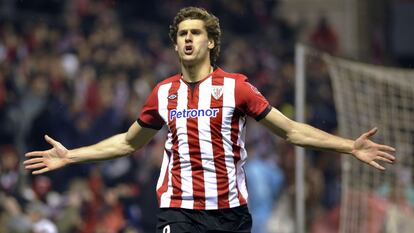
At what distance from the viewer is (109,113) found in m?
13.4

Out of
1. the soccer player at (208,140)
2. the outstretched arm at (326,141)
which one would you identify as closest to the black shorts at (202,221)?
the soccer player at (208,140)

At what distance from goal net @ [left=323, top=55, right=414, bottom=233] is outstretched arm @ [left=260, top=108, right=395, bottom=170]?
252 inches

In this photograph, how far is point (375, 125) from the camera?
13945mm

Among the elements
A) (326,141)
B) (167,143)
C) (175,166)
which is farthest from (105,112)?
(326,141)

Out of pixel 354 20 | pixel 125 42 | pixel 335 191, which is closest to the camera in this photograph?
pixel 125 42

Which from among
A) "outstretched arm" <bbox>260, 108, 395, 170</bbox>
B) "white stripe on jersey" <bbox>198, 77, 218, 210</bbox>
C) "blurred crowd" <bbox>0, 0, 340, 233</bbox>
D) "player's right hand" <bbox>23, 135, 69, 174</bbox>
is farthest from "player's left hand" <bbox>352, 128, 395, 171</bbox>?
"blurred crowd" <bbox>0, 0, 340, 233</bbox>

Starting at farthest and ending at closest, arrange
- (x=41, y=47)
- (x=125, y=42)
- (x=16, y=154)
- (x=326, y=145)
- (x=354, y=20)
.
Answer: (x=354, y=20) → (x=125, y=42) → (x=41, y=47) → (x=16, y=154) → (x=326, y=145)

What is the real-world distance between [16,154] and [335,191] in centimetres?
571

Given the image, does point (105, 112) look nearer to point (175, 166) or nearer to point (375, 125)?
point (375, 125)

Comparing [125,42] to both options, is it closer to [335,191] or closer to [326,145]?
[335,191]

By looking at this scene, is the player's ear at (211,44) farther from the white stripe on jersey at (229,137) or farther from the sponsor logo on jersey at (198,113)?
the sponsor logo on jersey at (198,113)

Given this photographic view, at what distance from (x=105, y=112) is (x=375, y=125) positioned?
3.16m

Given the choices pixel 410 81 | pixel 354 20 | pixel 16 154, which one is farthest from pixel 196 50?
pixel 354 20

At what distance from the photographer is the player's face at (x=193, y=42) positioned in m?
6.93
